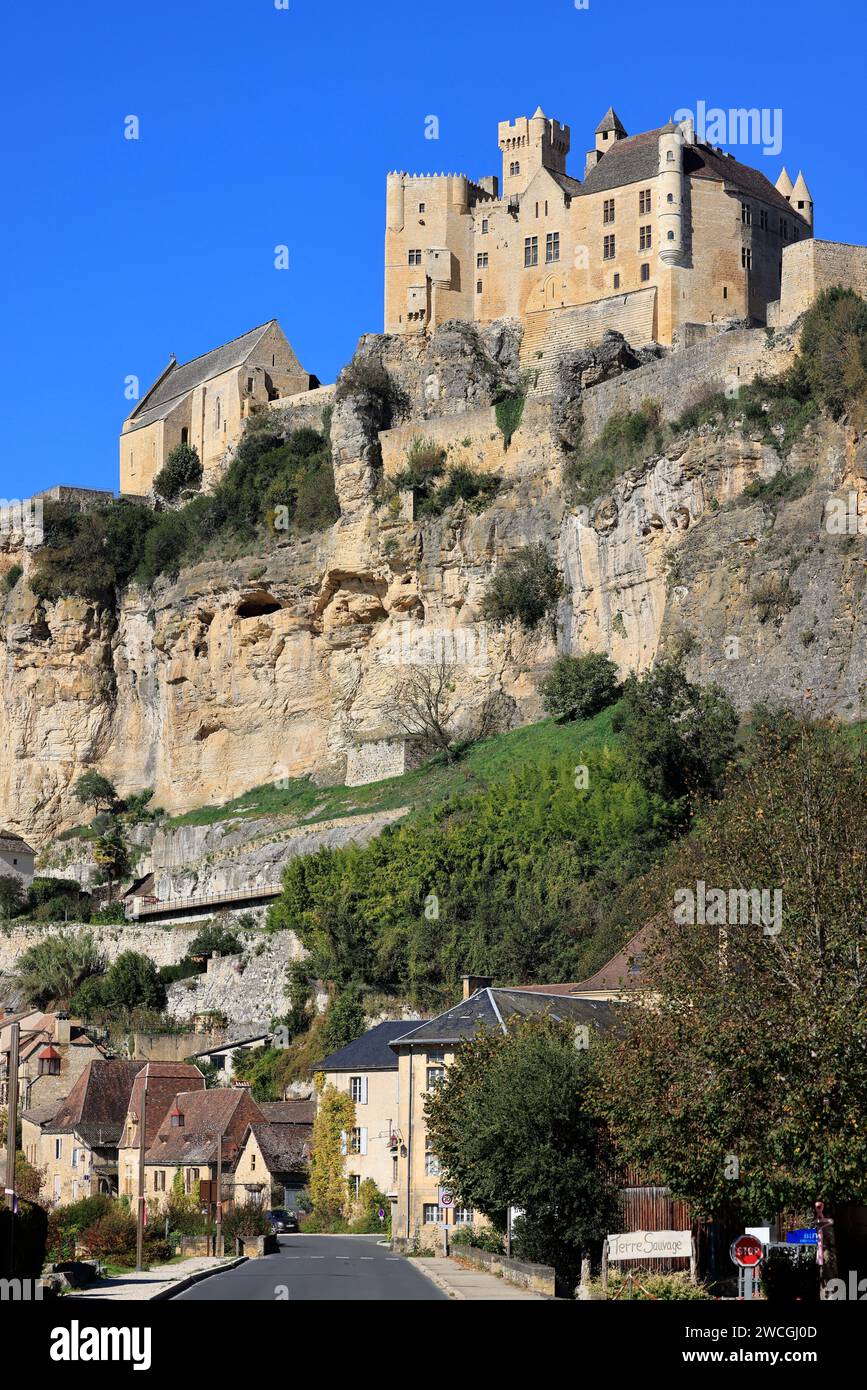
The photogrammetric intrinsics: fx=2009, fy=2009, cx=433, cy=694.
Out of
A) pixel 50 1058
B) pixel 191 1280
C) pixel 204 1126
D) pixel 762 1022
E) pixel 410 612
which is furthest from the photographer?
pixel 410 612

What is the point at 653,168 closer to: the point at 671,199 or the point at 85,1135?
the point at 671,199

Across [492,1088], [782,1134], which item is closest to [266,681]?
[492,1088]

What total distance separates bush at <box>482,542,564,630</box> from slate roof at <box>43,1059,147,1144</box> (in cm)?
1957

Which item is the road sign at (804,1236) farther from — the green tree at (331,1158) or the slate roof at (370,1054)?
the green tree at (331,1158)

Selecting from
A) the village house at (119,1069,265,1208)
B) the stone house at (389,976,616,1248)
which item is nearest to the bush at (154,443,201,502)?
the village house at (119,1069,265,1208)

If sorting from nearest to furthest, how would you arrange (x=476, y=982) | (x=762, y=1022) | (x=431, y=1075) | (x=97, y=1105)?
(x=762, y=1022) < (x=431, y=1075) < (x=476, y=982) < (x=97, y=1105)

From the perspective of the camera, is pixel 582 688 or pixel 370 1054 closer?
pixel 370 1054

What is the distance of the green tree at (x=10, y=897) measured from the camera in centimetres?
7212

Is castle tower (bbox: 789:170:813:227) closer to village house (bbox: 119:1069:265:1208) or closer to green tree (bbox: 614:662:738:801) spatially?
green tree (bbox: 614:662:738:801)

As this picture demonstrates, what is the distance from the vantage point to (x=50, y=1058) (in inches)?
2302

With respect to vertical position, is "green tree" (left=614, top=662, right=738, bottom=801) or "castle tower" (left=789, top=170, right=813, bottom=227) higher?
"castle tower" (left=789, top=170, right=813, bottom=227)

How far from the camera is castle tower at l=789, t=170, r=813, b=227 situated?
250 ft

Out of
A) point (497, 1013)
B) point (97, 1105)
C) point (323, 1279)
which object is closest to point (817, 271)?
point (497, 1013)

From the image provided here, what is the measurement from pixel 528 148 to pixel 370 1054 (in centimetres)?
3964
